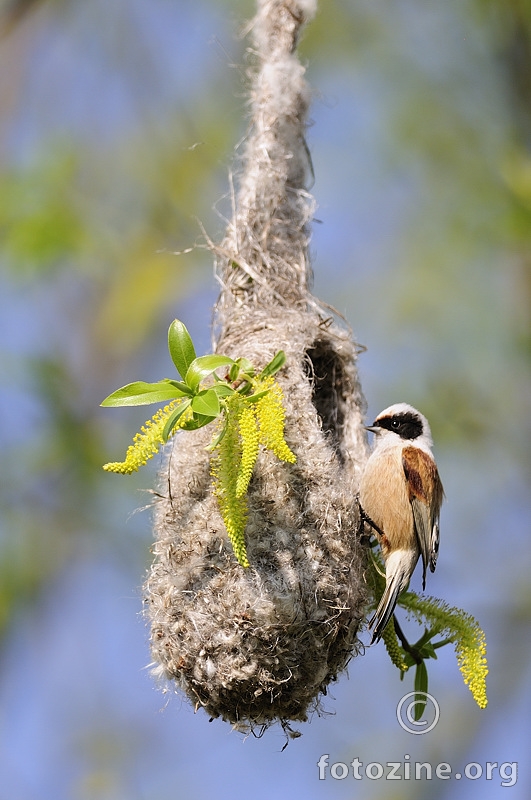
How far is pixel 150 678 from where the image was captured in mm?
3463

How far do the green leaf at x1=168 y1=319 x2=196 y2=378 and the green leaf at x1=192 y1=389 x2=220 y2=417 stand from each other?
134 millimetres

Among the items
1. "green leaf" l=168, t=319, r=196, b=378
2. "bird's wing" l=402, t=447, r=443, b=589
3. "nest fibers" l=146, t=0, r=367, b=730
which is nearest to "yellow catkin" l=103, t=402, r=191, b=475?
"green leaf" l=168, t=319, r=196, b=378

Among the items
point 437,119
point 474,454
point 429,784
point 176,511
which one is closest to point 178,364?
point 176,511

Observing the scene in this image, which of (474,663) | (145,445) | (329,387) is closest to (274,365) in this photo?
(145,445)

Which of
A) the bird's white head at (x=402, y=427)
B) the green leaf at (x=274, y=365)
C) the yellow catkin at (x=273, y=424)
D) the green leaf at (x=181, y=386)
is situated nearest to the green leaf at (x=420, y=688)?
the bird's white head at (x=402, y=427)

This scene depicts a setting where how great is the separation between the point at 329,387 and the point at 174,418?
1.73 m

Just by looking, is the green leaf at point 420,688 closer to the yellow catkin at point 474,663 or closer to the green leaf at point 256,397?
the yellow catkin at point 474,663

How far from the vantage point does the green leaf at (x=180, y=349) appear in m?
2.96

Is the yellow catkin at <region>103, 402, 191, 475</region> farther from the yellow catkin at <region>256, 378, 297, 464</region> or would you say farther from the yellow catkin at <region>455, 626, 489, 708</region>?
the yellow catkin at <region>455, 626, 489, 708</region>

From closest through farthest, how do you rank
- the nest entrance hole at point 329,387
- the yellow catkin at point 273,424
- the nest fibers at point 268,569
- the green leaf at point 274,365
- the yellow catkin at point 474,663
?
the yellow catkin at point 273,424 < the yellow catkin at point 474,663 < the nest fibers at point 268,569 < the green leaf at point 274,365 < the nest entrance hole at point 329,387

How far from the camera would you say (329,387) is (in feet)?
14.6

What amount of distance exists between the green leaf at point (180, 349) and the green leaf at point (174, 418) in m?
0.14

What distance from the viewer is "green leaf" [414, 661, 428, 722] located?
348 cm

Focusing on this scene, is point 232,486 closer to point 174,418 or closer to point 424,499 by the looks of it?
point 174,418
